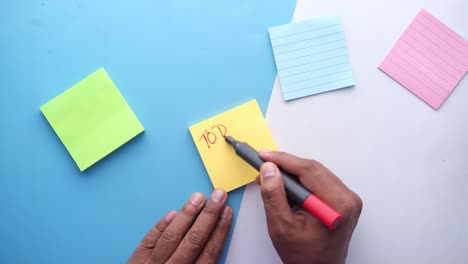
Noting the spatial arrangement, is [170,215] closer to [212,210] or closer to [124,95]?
[212,210]

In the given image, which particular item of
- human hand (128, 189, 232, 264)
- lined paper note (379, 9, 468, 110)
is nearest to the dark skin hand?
human hand (128, 189, 232, 264)

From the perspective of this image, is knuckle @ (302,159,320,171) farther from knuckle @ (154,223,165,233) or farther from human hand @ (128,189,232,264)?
knuckle @ (154,223,165,233)

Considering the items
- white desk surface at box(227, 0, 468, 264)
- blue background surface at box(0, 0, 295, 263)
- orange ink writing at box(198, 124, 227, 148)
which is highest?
blue background surface at box(0, 0, 295, 263)

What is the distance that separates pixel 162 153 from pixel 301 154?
283 mm

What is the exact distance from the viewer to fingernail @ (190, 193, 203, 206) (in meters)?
0.65

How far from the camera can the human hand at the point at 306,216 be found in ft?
1.76

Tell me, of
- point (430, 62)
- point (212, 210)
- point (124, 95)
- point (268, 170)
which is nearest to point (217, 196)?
point (212, 210)

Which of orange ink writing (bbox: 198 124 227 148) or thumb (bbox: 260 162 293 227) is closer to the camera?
thumb (bbox: 260 162 293 227)

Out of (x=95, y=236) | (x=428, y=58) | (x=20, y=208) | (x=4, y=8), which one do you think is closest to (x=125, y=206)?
(x=95, y=236)

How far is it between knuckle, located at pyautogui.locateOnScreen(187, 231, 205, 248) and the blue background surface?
0.08 m

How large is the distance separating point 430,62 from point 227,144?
0.45 m

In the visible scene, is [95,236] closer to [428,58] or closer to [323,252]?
[323,252]

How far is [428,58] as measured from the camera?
0.67 meters

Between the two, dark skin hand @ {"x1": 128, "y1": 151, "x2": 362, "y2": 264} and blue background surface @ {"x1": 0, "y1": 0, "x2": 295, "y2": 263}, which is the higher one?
blue background surface @ {"x1": 0, "y1": 0, "x2": 295, "y2": 263}
